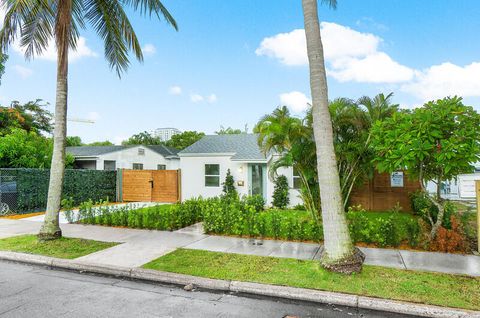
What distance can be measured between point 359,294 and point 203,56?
13.9 meters

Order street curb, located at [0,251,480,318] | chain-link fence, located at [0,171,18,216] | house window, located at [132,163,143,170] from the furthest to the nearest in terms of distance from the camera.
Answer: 1. house window, located at [132,163,143,170]
2. chain-link fence, located at [0,171,18,216]
3. street curb, located at [0,251,480,318]

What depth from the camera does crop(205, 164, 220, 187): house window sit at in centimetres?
1558

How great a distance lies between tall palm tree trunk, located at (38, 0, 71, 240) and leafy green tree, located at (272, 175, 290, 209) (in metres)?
8.73

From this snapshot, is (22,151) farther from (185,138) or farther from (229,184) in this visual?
(185,138)

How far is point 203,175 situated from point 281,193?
15.0ft

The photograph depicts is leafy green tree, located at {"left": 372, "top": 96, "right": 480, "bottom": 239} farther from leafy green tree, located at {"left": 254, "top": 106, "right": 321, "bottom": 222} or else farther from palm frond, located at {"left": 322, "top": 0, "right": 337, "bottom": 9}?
palm frond, located at {"left": 322, "top": 0, "right": 337, "bottom": 9}

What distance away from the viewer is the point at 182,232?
8.20 metres

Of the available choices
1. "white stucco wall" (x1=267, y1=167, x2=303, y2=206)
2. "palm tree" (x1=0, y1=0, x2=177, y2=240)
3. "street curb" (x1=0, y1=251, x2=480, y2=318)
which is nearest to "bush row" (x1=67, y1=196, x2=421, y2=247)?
"palm tree" (x1=0, y1=0, x2=177, y2=240)

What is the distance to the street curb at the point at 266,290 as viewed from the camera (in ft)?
11.8

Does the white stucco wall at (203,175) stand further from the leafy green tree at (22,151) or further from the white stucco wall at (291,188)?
the leafy green tree at (22,151)

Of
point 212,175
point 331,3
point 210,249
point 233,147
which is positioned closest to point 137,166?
point 212,175

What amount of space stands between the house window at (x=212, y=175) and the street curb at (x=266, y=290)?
395 inches

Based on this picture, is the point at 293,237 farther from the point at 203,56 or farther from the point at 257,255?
the point at 203,56

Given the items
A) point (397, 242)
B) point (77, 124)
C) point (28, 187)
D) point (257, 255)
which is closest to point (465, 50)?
point (397, 242)
